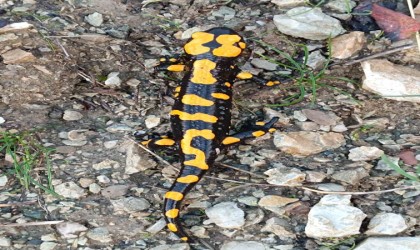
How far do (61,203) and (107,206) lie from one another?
22 centimetres

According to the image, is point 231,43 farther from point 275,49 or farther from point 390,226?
point 390,226

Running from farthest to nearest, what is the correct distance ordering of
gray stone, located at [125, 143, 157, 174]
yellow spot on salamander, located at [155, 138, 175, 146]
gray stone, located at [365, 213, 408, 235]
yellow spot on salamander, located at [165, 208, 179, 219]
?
yellow spot on salamander, located at [155, 138, 175, 146] < gray stone, located at [125, 143, 157, 174] < yellow spot on salamander, located at [165, 208, 179, 219] < gray stone, located at [365, 213, 408, 235]

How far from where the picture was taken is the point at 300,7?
15.5 feet

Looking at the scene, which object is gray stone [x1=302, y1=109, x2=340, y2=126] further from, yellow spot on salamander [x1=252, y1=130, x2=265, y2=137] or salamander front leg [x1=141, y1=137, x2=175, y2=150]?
salamander front leg [x1=141, y1=137, x2=175, y2=150]

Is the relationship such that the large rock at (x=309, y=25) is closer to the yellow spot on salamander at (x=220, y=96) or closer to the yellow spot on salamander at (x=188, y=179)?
the yellow spot on salamander at (x=220, y=96)

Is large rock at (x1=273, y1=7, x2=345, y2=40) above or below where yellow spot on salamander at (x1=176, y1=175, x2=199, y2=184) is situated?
above

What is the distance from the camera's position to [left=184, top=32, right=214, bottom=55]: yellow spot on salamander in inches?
171

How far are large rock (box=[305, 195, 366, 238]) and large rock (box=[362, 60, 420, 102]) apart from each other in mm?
850

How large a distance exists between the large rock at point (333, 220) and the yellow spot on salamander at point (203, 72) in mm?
999

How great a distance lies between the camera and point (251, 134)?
3.98m

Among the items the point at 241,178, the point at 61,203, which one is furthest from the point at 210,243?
the point at 61,203

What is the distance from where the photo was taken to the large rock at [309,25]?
179 inches

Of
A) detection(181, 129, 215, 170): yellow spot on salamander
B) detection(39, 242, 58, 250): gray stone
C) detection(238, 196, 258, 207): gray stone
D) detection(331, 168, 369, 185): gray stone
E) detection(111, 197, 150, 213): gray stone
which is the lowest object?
detection(39, 242, 58, 250): gray stone

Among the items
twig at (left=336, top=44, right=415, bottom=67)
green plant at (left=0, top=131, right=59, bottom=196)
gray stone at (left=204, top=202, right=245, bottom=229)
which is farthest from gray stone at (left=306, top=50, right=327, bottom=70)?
green plant at (left=0, top=131, right=59, bottom=196)
